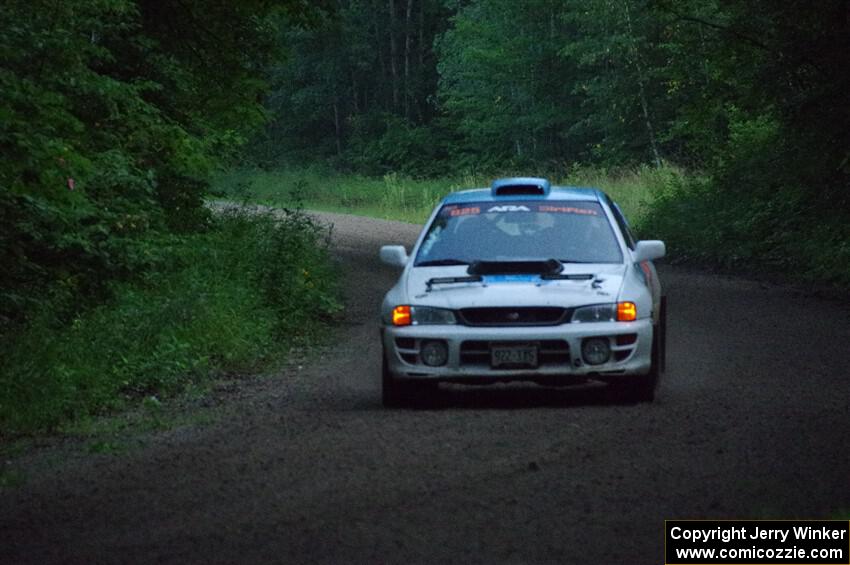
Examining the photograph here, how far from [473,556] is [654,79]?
49222mm

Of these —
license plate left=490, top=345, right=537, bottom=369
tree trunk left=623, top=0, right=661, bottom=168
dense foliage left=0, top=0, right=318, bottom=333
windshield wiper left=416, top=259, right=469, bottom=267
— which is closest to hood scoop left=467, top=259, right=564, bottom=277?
windshield wiper left=416, top=259, right=469, bottom=267

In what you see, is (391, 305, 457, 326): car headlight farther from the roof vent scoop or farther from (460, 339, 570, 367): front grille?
the roof vent scoop

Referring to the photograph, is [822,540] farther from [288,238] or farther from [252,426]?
[288,238]

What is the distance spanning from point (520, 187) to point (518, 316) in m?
1.97

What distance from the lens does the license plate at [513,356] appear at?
12.3 metres

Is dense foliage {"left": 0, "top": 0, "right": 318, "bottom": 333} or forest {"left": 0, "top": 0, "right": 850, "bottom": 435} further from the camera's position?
forest {"left": 0, "top": 0, "right": 850, "bottom": 435}

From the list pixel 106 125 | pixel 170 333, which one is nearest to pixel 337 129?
pixel 106 125

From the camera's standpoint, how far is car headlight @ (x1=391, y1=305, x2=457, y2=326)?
12.6m

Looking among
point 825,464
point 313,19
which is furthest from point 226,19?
point 825,464

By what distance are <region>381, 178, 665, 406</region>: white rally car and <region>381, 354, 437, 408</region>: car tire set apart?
1cm

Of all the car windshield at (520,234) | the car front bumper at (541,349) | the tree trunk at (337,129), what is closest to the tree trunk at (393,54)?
the tree trunk at (337,129)

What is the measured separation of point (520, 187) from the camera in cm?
1416

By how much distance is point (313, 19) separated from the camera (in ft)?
86.9

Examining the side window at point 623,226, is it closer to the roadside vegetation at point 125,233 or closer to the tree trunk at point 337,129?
the roadside vegetation at point 125,233
